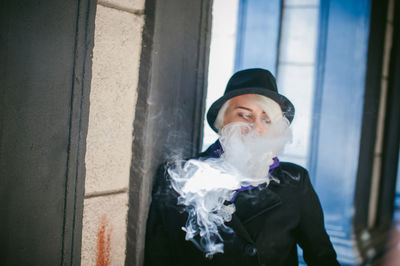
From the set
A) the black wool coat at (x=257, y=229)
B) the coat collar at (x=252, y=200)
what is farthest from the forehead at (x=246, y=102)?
the black wool coat at (x=257, y=229)

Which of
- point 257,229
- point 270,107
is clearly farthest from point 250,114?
point 257,229

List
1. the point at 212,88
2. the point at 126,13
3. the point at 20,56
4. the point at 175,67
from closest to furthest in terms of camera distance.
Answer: the point at 20,56 → the point at 126,13 → the point at 175,67 → the point at 212,88

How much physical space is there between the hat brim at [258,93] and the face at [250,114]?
0.05 meters

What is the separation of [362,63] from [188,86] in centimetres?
303

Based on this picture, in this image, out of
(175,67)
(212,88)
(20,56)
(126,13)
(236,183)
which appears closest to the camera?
(20,56)

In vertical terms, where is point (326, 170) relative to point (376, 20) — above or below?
below

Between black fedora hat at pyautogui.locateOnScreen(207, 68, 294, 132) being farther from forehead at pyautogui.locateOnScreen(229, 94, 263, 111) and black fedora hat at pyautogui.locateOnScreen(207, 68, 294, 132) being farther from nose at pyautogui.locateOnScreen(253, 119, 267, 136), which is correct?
nose at pyautogui.locateOnScreen(253, 119, 267, 136)

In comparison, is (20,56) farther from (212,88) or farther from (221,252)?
(212,88)

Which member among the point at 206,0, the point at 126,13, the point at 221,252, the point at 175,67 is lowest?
the point at 221,252

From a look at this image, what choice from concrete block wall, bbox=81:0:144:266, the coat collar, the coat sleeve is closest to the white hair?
the coat collar

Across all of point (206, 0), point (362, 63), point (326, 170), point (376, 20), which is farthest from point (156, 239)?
point (376, 20)

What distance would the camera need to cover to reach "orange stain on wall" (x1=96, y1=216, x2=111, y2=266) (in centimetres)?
189

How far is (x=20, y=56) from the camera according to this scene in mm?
1382

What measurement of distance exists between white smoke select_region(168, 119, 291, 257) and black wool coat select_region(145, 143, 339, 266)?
51 mm
